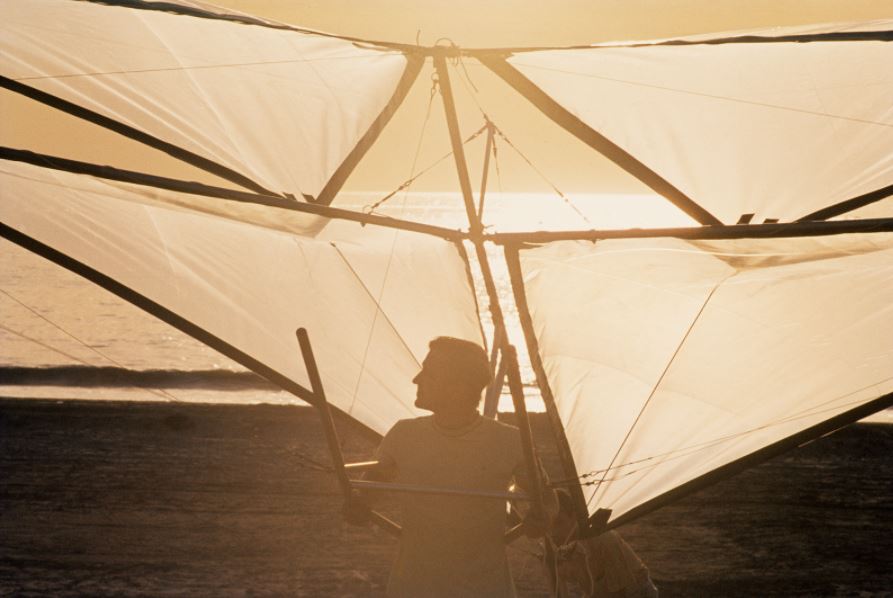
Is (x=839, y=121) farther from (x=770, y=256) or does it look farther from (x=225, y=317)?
(x=225, y=317)

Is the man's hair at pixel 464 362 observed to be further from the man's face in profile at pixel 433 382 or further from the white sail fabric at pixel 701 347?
the white sail fabric at pixel 701 347

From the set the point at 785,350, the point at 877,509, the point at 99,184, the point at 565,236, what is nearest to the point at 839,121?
the point at 785,350

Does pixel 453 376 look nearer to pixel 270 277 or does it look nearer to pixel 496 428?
pixel 496 428

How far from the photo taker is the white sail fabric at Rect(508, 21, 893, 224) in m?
6.75

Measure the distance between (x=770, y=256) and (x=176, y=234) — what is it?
131 inches

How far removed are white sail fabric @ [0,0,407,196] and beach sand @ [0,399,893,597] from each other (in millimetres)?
3862

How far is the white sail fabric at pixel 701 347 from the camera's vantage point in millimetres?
5164

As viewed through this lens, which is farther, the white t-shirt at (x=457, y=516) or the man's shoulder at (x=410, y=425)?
the man's shoulder at (x=410, y=425)

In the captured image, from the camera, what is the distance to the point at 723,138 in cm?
723

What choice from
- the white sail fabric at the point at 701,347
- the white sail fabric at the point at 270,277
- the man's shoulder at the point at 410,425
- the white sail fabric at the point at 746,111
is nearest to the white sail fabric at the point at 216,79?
the white sail fabric at the point at 270,277

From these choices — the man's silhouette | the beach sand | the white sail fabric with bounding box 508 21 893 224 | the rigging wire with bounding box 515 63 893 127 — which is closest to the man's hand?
the man's silhouette

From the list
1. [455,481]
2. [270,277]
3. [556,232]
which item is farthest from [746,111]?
[455,481]

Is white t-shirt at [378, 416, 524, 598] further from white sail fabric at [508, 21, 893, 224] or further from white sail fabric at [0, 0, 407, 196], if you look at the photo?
white sail fabric at [0, 0, 407, 196]

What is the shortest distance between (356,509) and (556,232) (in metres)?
1.60
